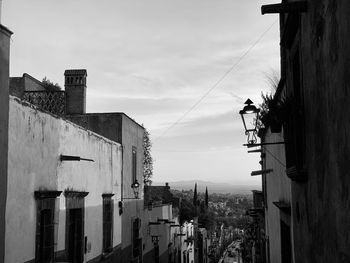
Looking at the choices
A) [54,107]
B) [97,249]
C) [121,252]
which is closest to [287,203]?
[97,249]

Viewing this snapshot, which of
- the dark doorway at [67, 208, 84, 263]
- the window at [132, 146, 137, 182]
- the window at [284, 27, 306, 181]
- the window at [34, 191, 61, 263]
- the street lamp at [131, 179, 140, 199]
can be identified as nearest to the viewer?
the window at [284, 27, 306, 181]

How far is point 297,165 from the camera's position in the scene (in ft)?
18.6

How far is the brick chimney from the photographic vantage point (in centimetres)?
1553

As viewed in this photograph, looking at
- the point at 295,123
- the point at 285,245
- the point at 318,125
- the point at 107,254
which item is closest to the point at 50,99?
the point at 107,254

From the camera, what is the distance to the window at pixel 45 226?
8.74m

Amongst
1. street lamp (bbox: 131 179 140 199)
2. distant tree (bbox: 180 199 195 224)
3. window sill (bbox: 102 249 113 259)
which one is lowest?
distant tree (bbox: 180 199 195 224)

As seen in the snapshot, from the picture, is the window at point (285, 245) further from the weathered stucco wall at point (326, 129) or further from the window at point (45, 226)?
the window at point (45, 226)

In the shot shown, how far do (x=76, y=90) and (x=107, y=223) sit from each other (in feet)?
15.6

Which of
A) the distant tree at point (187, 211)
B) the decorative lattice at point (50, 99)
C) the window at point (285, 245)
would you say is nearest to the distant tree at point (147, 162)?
the distant tree at point (187, 211)

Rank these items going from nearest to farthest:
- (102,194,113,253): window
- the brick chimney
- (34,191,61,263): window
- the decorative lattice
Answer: (34,191,61,263): window → (102,194,113,253): window → the decorative lattice → the brick chimney

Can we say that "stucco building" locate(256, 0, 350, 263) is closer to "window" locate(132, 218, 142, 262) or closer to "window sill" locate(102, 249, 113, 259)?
"window sill" locate(102, 249, 113, 259)

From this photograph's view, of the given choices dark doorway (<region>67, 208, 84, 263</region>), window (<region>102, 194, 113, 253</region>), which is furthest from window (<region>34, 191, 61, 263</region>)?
window (<region>102, 194, 113, 253</region>)

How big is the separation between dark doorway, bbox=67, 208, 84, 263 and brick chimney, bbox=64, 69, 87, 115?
16.5ft

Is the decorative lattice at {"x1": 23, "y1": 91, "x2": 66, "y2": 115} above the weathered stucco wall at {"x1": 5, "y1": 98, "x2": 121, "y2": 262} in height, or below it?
above
